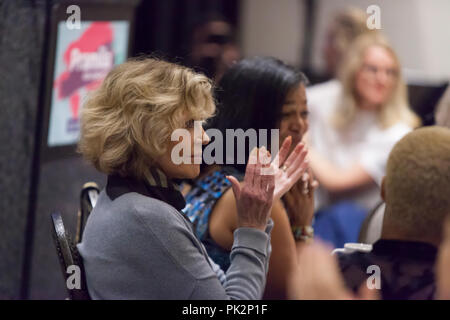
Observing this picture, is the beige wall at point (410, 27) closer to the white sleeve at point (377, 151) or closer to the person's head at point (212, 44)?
the person's head at point (212, 44)

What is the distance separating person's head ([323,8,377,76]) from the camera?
4.08 metres

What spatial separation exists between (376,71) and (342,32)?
77 cm

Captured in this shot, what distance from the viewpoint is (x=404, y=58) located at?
18.5 ft

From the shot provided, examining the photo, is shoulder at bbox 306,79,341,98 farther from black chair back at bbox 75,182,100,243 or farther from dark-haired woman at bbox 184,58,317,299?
black chair back at bbox 75,182,100,243

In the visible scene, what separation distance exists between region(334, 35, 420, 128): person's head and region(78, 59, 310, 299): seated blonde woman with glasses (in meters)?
1.79

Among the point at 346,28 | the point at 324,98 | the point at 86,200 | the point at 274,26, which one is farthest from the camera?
the point at 274,26

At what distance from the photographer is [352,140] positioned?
3.43 metres

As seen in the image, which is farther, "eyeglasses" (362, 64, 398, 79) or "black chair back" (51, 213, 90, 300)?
"eyeglasses" (362, 64, 398, 79)

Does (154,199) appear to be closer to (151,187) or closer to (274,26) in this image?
(151,187)

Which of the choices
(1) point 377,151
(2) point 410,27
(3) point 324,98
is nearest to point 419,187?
(1) point 377,151

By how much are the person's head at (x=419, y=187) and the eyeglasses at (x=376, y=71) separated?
1746 mm

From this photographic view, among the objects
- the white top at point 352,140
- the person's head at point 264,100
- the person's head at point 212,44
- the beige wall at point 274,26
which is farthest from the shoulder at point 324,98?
the beige wall at point 274,26

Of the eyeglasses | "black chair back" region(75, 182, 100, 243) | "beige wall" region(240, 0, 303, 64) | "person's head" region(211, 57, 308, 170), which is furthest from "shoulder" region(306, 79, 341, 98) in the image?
"beige wall" region(240, 0, 303, 64)

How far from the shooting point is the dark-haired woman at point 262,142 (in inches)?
75.7
